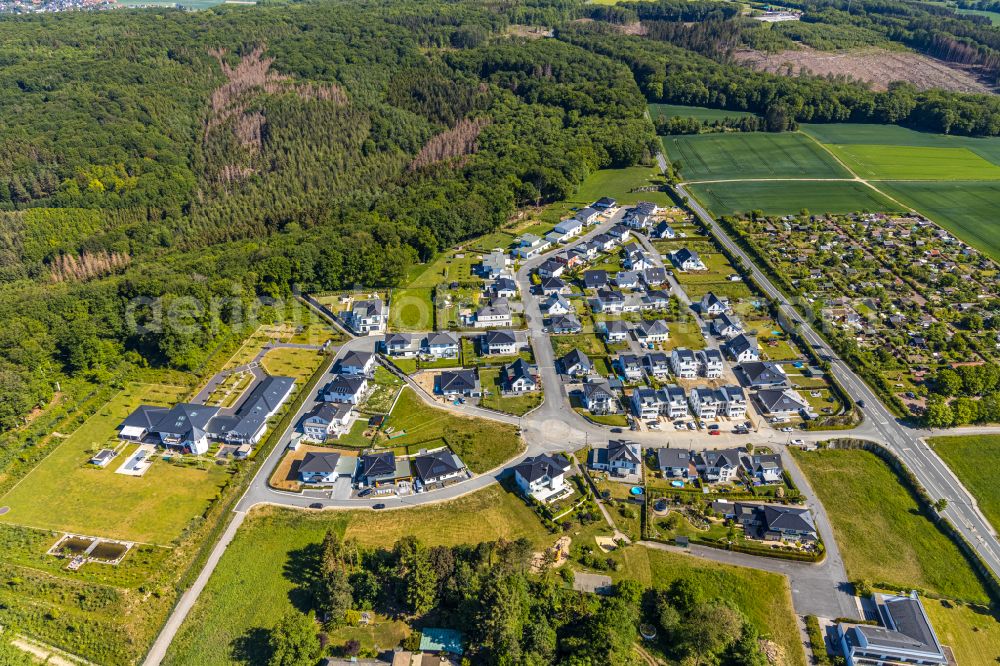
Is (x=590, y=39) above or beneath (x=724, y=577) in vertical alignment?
above

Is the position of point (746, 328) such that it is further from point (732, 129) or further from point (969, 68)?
point (969, 68)

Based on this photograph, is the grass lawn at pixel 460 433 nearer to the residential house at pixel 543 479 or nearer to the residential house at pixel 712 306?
the residential house at pixel 543 479

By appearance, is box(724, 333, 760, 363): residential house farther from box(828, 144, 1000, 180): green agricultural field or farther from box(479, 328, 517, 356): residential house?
box(828, 144, 1000, 180): green agricultural field

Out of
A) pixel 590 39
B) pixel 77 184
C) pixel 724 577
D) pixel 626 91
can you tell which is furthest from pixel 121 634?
pixel 590 39

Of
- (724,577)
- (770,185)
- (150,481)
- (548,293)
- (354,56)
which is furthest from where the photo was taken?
(354,56)

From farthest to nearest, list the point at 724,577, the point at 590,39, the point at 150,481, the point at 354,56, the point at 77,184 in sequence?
1. the point at 590,39
2. the point at 354,56
3. the point at 77,184
4. the point at 150,481
5. the point at 724,577

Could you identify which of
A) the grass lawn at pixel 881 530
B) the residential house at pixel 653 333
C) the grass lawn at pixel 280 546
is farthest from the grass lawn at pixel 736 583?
the residential house at pixel 653 333

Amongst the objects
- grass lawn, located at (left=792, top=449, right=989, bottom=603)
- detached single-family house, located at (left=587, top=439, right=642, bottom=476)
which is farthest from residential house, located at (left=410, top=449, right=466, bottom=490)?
grass lawn, located at (left=792, top=449, right=989, bottom=603)

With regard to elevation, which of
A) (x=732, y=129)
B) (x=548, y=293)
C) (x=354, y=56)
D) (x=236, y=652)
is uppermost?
(x=354, y=56)
